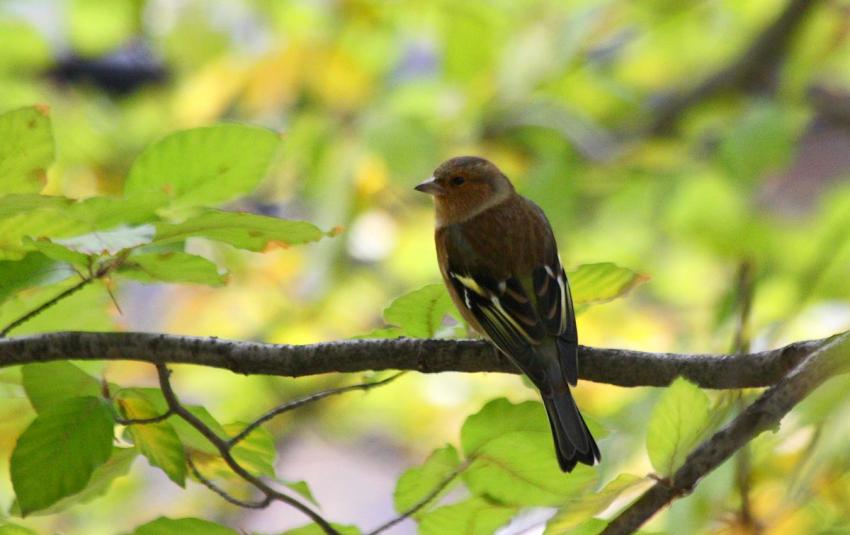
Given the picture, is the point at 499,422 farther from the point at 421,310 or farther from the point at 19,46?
the point at 19,46

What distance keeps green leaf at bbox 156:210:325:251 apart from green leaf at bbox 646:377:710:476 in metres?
0.47

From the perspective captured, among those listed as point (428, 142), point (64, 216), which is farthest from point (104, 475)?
point (428, 142)

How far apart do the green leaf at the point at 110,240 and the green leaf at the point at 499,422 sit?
0.45 meters

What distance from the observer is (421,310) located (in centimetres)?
137

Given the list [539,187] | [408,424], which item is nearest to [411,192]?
[539,187]

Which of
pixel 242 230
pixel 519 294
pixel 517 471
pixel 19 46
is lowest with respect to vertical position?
pixel 517 471

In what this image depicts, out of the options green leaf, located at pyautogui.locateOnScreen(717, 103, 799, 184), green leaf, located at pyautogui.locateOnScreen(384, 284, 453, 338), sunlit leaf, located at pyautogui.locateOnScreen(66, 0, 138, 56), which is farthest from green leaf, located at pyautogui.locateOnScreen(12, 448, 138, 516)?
sunlit leaf, located at pyautogui.locateOnScreen(66, 0, 138, 56)

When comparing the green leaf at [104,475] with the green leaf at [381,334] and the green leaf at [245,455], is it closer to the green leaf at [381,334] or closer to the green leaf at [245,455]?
the green leaf at [245,455]

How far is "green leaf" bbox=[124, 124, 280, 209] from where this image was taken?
4.61ft

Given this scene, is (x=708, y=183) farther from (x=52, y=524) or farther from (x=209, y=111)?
(x=52, y=524)

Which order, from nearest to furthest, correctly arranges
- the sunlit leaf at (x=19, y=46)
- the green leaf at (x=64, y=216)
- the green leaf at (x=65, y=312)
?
the green leaf at (x=64, y=216), the green leaf at (x=65, y=312), the sunlit leaf at (x=19, y=46)

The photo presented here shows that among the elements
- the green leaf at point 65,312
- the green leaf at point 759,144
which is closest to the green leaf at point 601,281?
the green leaf at point 65,312

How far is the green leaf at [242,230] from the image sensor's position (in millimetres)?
1210

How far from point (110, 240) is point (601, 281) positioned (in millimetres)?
658
